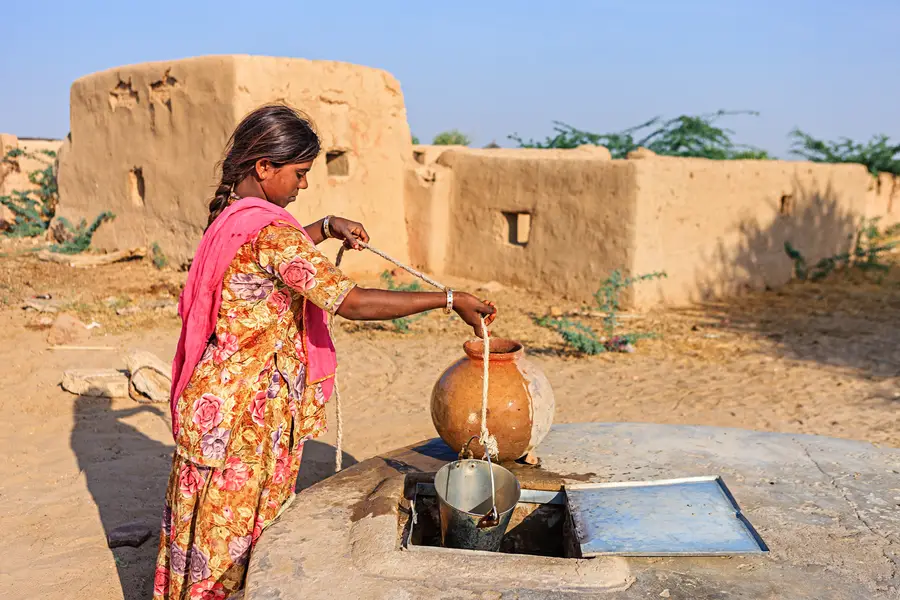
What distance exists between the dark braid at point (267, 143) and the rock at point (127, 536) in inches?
64.6

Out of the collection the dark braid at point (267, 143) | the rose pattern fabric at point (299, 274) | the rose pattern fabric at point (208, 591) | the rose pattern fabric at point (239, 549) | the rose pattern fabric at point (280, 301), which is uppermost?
the dark braid at point (267, 143)

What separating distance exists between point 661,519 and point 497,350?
0.81m

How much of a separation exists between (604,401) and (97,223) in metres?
7.31

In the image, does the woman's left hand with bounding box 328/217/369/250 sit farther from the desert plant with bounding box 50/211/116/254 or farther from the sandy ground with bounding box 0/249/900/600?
the desert plant with bounding box 50/211/116/254

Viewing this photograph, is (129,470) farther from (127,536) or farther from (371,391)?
(371,391)

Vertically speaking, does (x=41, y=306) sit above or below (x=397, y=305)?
below

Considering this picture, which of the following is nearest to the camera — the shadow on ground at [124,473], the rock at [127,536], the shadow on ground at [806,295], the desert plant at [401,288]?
the shadow on ground at [124,473]

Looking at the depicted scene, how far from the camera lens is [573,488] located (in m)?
2.70

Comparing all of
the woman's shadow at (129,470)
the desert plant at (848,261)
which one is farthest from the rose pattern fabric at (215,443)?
the desert plant at (848,261)

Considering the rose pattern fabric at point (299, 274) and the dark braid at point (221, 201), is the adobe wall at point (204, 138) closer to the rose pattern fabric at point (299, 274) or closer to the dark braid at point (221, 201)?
the dark braid at point (221, 201)

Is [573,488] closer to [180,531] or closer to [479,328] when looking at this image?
[479,328]

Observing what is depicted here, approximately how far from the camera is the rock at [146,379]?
493cm

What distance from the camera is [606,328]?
6672mm

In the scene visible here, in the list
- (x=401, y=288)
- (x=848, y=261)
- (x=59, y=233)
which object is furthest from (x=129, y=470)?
(x=848, y=261)
